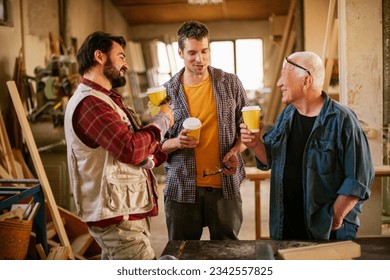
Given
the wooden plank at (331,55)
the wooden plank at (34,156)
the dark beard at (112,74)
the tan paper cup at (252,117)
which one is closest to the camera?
the dark beard at (112,74)

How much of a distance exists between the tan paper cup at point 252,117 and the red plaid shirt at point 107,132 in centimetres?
47

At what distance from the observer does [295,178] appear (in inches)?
89.1

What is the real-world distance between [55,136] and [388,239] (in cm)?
312

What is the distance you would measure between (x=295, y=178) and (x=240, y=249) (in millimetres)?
501

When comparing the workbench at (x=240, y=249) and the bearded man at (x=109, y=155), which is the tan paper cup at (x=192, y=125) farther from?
the workbench at (x=240, y=249)

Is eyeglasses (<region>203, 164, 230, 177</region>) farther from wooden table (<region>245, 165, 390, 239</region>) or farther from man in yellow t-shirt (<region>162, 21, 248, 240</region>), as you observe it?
wooden table (<region>245, 165, 390, 239</region>)

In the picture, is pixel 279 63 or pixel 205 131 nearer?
pixel 205 131

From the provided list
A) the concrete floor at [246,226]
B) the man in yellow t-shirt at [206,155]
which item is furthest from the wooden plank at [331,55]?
the man in yellow t-shirt at [206,155]

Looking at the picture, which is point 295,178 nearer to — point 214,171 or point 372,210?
point 214,171

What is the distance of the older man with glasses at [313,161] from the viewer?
215 cm

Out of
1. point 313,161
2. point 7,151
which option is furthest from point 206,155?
point 7,151

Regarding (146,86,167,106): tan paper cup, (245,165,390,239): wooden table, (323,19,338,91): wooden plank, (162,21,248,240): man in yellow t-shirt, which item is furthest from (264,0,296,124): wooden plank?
(146,86,167,106): tan paper cup

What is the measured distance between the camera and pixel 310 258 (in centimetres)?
172

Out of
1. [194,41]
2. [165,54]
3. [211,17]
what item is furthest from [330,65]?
[165,54]
